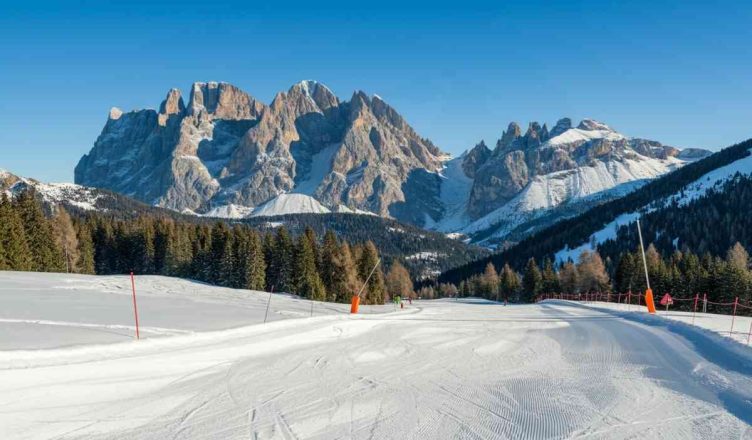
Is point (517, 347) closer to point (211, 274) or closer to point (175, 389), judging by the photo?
point (175, 389)

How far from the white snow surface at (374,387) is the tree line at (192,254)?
152ft

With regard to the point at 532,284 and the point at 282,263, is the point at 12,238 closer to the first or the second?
the point at 282,263

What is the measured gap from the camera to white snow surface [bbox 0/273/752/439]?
23.7ft

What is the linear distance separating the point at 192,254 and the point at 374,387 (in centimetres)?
7682

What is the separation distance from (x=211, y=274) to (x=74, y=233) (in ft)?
64.0

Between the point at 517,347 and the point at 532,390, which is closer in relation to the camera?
the point at 532,390

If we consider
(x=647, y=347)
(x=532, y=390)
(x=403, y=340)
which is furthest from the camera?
(x=403, y=340)

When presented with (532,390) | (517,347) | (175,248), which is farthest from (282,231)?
(532,390)

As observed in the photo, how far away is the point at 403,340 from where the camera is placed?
16.6 m

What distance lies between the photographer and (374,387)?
9.84 meters

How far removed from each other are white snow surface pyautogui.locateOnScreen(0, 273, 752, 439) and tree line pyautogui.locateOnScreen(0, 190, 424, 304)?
4645cm

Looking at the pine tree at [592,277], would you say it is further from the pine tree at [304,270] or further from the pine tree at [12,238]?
the pine tree at [12,238]

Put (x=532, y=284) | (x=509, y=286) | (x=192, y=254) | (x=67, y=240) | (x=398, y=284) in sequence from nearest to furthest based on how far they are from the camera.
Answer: (x=67, y=240), (x=192, y=254), (x=532, y=284), (x=509, y=286), (x=398, y=284)

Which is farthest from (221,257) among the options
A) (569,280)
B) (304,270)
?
(569,280)
